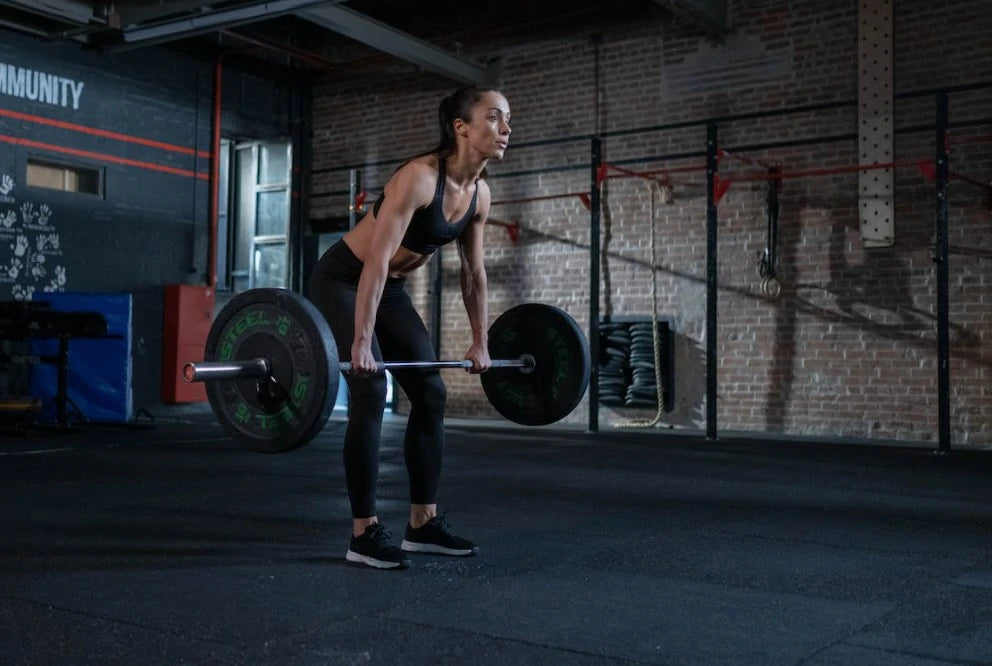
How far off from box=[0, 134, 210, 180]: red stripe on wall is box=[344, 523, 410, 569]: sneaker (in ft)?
19.5

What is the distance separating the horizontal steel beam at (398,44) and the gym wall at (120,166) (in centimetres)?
156

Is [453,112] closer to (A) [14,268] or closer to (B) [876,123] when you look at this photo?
(B) [876,123]

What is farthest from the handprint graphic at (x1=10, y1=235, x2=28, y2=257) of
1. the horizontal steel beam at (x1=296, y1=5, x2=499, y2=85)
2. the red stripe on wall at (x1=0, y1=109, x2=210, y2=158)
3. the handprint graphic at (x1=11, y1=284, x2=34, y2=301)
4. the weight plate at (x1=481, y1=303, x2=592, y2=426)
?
the weight plate at (x1=481, y1=303, x2=592, y2=426)

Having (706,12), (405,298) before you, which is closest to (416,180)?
(405,298)

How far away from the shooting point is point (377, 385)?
241cm

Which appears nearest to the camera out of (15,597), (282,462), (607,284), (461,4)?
(15,597)

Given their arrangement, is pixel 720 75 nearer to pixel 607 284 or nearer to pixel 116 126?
pixel 607 284

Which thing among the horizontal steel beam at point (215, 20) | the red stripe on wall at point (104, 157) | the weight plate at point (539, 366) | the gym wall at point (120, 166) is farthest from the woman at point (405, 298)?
the red stripe on wall at point (104, 157)

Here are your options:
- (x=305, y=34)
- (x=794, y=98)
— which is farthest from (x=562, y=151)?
(x=305, y=34)

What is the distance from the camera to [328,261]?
8.23 ft

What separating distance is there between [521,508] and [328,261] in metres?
1.30

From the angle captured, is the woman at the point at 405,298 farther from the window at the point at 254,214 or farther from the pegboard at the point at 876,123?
the window at the point at 254,214

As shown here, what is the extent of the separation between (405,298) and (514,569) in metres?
0.73

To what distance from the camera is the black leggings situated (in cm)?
242
